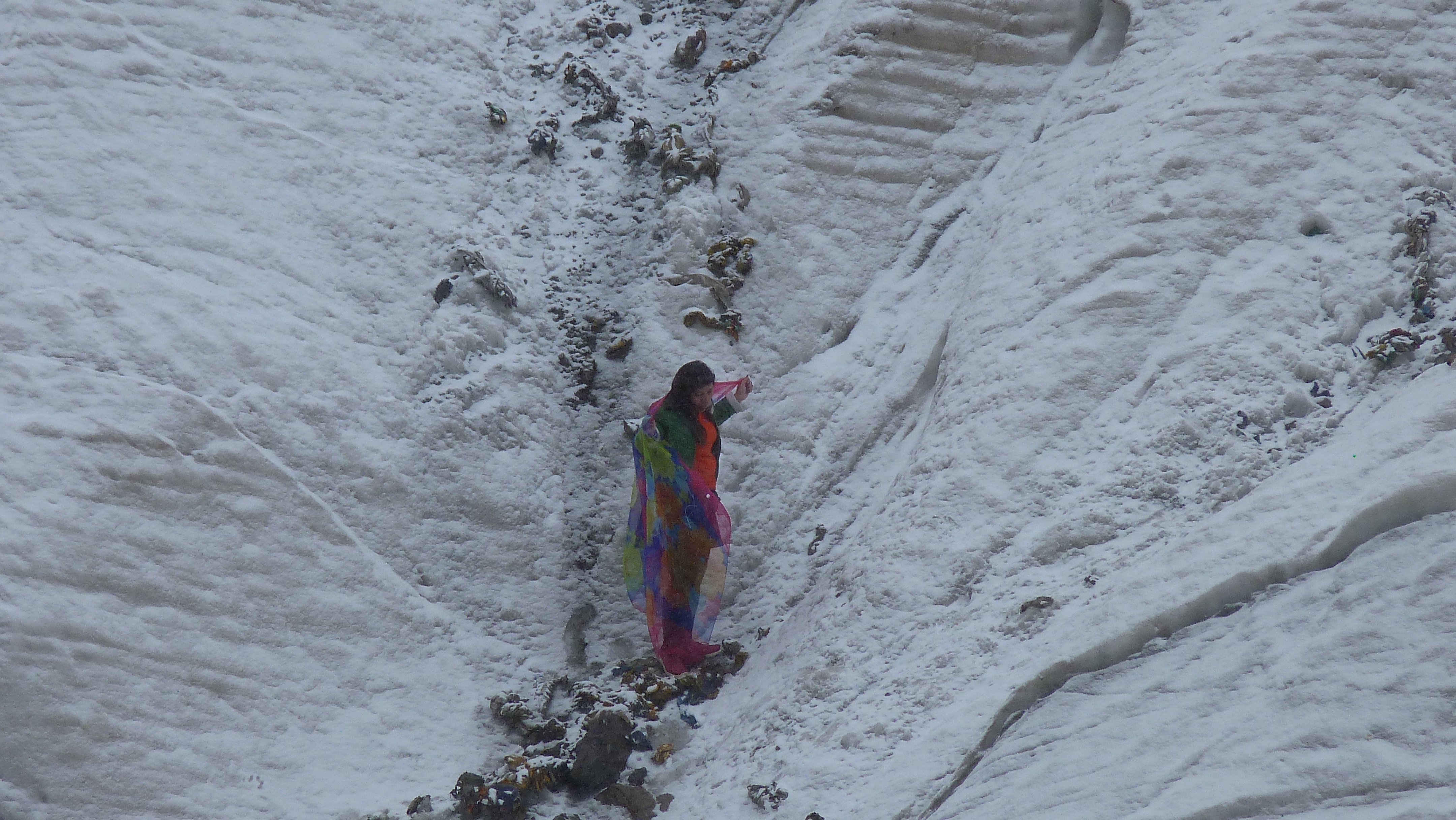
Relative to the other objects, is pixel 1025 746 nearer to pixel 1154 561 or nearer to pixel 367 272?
pixel 1154 561

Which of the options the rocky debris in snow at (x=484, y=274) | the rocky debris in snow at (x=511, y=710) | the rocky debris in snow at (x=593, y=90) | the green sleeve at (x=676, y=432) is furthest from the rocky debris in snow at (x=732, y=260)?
the rocky debris in snow at (x=511, y=710)

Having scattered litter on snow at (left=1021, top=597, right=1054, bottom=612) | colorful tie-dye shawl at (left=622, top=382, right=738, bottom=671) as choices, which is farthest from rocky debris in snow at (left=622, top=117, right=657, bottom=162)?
scattered litter on snow at (left=1021, top=597, right=1054, bottom=612)

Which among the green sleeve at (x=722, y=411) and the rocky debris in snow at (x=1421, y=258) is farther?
the green sleeve at (x=722, y=411)

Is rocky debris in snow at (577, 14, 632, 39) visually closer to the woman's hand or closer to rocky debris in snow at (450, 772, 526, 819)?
the woman's hand

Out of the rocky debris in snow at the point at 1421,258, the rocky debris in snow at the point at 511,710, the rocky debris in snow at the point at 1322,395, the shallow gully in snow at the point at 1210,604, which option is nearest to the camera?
the shallow gully in snow at the point at 1210,604

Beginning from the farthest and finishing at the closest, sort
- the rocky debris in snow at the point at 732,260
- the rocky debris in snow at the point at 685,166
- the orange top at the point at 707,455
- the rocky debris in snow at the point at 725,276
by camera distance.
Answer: the rocky debris in snow at the point at 685,166 → the rocky debris in snow at the point at 732,260 → the rocky debris in snow at the point at 725,276 → the orange top at the point at 707,455

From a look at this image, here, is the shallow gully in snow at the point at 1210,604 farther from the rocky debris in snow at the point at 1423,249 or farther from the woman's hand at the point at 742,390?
the woman's hand at the point at 742,390

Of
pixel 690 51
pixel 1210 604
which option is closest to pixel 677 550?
pixel 1210 604
